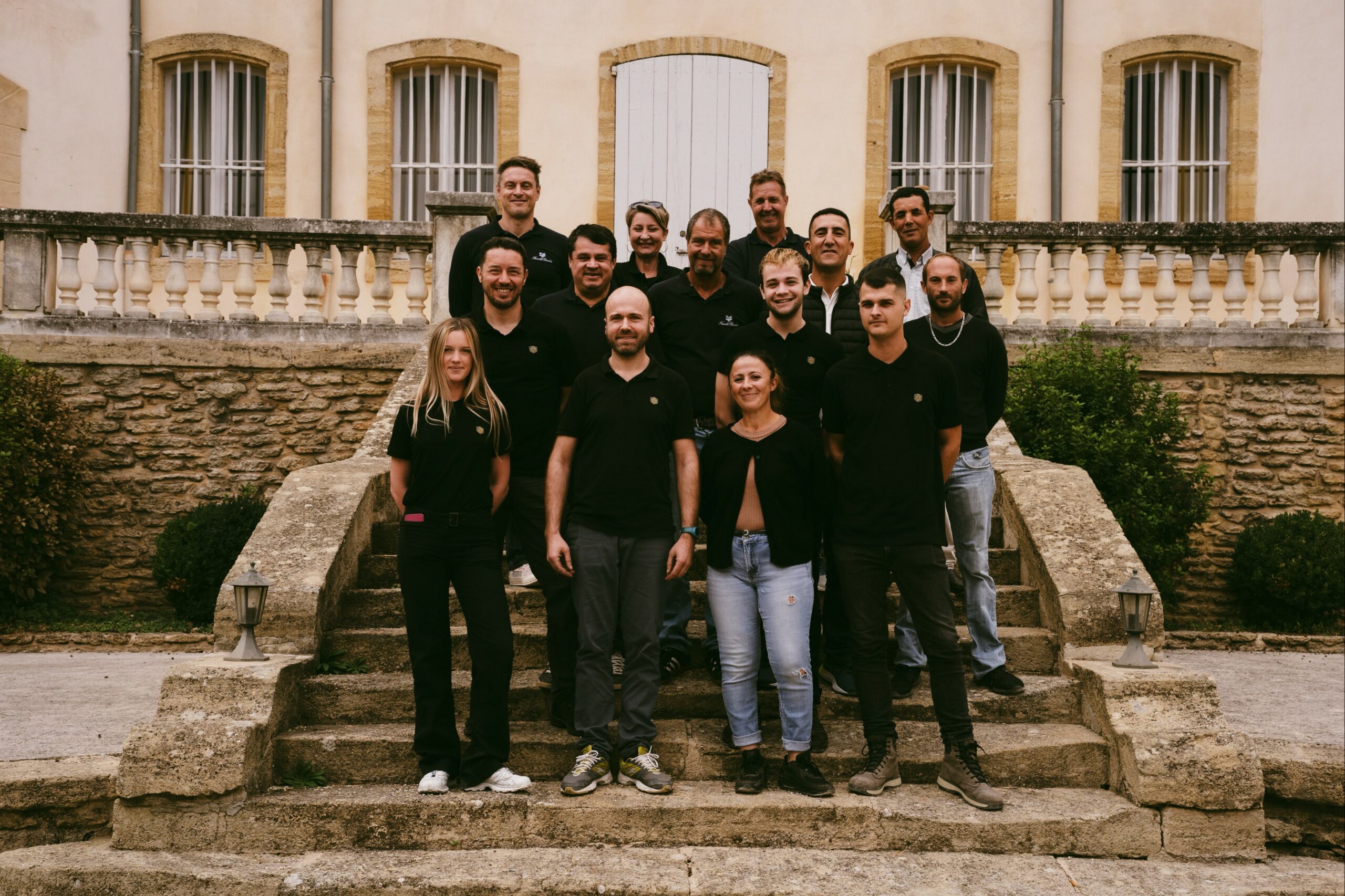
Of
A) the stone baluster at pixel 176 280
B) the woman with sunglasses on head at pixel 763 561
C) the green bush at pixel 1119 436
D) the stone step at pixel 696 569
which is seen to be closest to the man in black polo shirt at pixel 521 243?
the stone step at pixel 696 569

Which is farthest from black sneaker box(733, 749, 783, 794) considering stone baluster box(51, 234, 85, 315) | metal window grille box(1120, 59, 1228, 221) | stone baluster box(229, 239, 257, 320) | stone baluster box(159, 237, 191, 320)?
metal window grille box(1120, 59, 1228, 221)

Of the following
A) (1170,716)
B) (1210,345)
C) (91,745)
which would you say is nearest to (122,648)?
(91,745)

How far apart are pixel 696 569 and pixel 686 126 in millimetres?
6424

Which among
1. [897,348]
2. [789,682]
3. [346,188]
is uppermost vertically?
[346,188]

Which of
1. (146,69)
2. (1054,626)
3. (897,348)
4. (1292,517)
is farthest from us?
(146,69)

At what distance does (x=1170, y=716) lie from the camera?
172 inches

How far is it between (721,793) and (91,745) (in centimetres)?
267

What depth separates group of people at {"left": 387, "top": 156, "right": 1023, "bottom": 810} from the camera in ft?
14.0

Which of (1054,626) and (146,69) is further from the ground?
(146,69)

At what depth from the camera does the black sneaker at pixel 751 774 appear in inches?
166

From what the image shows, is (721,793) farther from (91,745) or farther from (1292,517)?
(1292,517)

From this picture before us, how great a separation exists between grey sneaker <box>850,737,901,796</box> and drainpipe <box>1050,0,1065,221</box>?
26.3 feet

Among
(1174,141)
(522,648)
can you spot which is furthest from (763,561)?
(1174,141)

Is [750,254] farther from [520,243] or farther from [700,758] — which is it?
[700,758]
